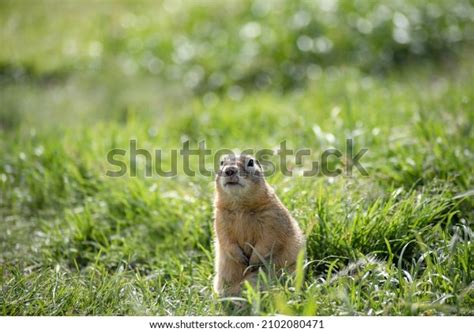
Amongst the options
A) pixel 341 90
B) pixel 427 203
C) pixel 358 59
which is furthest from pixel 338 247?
pixel 358 59

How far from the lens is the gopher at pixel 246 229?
3.81 metres

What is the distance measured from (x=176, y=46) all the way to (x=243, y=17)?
104cm

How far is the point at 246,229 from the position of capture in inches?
153

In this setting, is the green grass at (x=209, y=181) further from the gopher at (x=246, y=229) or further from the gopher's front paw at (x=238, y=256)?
the gopher's front paw at (x=238, y=256)

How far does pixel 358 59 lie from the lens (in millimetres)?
8141

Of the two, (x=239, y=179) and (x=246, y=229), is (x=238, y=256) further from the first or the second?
(x=239, y=179)

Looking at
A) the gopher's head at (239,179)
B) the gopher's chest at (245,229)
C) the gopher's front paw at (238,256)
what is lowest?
the gopher's front paw at (238,256)

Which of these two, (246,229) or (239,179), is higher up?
(239,179)

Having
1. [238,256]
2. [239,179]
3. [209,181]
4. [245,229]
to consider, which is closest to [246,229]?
[245,229]

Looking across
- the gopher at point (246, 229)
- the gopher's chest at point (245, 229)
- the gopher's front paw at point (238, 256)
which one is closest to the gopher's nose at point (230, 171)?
the gopher at point (246, 229)

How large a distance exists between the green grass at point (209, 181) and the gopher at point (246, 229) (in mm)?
147

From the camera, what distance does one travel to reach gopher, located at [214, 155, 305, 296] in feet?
12.5

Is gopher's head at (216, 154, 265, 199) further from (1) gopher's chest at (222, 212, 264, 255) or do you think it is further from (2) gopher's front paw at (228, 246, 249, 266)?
(2) gopher's front paw at (228, 246, 249, 266)

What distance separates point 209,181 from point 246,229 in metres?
1.57
